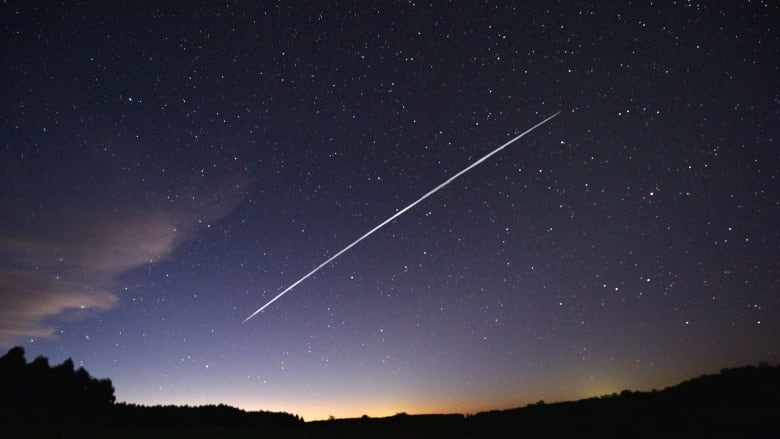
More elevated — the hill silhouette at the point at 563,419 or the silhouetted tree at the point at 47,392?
the silhouetted tree at the point at 47,392

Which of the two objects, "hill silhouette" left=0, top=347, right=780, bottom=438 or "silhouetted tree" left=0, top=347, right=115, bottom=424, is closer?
"hill silhouette" left=0, top=347, right=780, bottom=438

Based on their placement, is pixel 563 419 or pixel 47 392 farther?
pixel 47 392

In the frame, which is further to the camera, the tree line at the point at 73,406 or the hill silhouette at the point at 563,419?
the tree line at the point at 73,406

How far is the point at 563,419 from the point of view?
18047mm

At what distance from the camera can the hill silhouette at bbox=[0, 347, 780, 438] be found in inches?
583

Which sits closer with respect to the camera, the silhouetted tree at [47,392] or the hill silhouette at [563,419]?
the hill silhouette at [563,419]

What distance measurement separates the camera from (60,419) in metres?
26.2

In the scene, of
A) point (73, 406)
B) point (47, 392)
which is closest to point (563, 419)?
point (73, 406)

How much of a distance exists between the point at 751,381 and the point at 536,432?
9.78 meters

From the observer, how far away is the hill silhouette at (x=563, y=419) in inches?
583

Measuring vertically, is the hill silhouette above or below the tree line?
below

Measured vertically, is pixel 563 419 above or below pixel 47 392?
below

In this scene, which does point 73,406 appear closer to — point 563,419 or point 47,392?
point 47,392

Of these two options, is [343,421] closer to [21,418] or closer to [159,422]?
[159,422]
